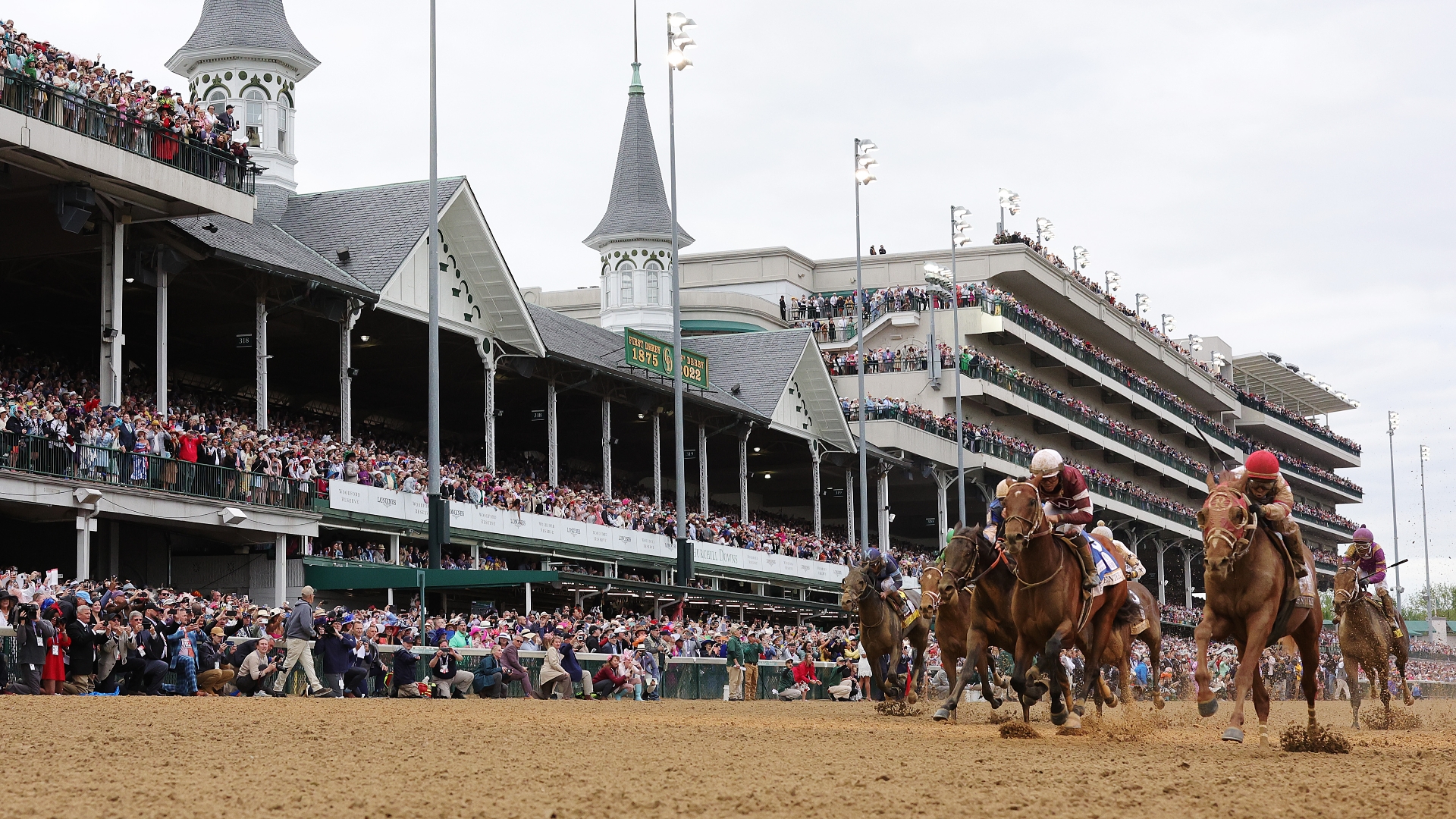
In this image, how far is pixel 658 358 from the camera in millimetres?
46156

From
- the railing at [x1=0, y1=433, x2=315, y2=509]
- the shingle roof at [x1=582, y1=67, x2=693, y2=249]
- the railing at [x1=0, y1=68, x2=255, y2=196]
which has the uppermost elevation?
the shingle roof at [x1=582, y1=67, x2=693, y2=249]

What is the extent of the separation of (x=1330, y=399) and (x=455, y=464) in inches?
3914

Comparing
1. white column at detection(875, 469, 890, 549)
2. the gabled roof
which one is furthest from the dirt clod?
white column at detection(875, 469, 890, 549)

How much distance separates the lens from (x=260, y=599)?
32125 millimetres

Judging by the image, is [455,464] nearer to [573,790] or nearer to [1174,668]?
[1174,668]

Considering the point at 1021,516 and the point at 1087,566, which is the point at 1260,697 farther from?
the point at 1021,516

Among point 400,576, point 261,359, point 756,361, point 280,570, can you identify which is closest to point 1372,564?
point 400,576

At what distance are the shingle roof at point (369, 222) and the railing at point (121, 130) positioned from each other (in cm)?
572

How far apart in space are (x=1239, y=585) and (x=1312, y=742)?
1.37 metres

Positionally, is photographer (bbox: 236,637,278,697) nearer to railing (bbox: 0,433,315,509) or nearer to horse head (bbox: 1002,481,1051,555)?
railing (bbox: 0,433,315,509)

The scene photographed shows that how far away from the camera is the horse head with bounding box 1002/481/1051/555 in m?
14.0

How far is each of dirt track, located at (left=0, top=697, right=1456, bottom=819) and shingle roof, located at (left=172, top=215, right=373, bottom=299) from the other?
54.5 feet

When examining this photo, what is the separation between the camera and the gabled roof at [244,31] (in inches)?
1833

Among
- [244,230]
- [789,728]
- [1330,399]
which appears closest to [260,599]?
[244,230]
